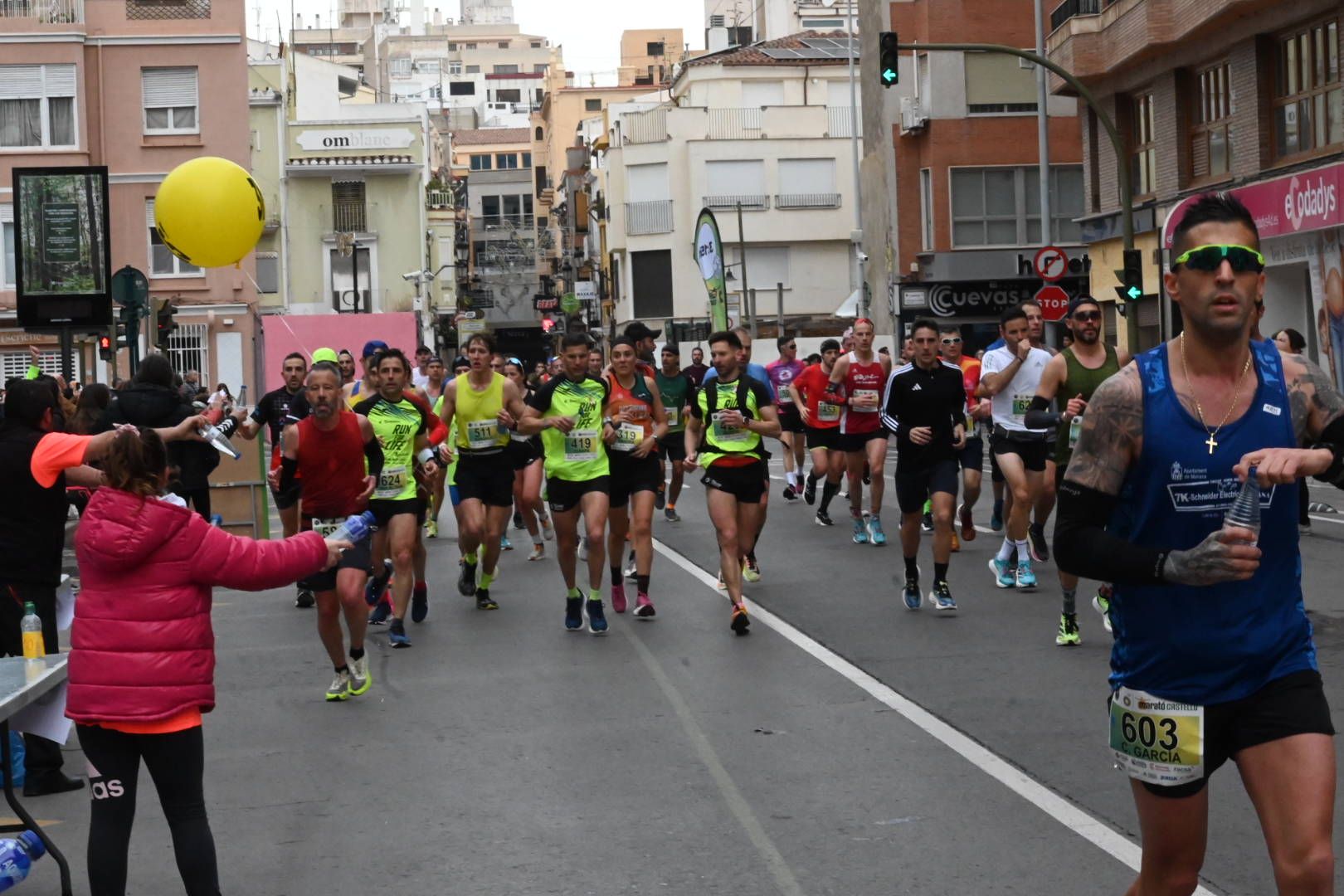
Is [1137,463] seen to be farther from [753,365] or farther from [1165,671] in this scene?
[753,365]

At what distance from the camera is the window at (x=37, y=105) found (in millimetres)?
48156

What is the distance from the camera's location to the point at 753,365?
64.2ft

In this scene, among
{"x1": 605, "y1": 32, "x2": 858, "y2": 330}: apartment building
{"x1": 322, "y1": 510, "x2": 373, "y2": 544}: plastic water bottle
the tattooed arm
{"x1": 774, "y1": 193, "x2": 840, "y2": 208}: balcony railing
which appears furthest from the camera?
{"x1": 774, "y1": 193, "x2": 840, "y2": 208}: balcony railing

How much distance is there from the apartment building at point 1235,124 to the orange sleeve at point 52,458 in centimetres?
1812

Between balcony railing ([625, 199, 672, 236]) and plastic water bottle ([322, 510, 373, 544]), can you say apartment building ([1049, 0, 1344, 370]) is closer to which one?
plastic water bottle ([322, 510, 373, 544])

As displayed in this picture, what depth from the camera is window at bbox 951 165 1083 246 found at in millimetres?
48938

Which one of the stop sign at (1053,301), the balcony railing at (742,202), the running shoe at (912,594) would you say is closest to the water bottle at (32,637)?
the running shoe at (912,594)

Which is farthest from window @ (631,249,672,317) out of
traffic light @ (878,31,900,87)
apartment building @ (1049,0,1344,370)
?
traffic light @ (878,31,900,87)

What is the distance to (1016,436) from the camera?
1338cm

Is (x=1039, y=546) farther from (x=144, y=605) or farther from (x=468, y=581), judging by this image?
(x=144, y=605)

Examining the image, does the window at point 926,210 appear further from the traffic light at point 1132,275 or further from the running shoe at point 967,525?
the running shoe at point 967,525

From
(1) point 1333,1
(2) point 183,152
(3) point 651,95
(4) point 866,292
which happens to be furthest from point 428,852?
(3) point 651,95

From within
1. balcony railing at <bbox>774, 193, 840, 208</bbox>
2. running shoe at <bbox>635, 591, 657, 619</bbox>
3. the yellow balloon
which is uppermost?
balcony railing at <bbox>774, 193, 840, 208</bbox>

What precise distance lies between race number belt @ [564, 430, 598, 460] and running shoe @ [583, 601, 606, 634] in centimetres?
101
